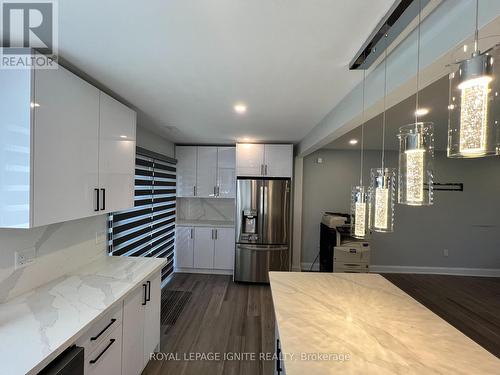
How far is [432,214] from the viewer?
4590 mm

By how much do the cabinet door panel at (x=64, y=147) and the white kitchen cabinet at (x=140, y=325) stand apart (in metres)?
0.73

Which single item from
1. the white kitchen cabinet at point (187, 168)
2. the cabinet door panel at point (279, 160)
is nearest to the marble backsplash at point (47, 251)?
the white kitchen cabinet at point (187, 168)

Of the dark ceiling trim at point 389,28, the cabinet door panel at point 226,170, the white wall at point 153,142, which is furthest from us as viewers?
the cabinet door panel at point 226,170

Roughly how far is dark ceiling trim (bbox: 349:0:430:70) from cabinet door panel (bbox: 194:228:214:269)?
11.7 ft

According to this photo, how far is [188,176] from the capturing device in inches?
173

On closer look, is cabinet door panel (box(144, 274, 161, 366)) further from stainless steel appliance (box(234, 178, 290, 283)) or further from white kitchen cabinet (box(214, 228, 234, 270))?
white kitchen cabinet (box(214, 228, 234, 270))

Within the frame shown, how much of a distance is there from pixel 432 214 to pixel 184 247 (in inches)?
187

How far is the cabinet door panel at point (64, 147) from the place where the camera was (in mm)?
1293

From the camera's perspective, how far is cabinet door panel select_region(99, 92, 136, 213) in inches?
71.7

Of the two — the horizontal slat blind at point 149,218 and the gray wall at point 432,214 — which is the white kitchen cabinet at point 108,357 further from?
the gray wall at point 432,214

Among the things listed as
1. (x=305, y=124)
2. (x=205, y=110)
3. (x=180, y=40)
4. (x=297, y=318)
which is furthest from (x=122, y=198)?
(x=305, y=124)

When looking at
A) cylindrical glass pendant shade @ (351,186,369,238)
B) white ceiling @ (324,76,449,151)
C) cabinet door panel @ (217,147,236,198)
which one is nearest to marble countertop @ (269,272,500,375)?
cylindrical glass pendant shade @ (351,186,369,238)

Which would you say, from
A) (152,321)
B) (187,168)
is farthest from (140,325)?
(187,168)

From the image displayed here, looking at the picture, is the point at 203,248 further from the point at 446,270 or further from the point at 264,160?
the point at 446,270
